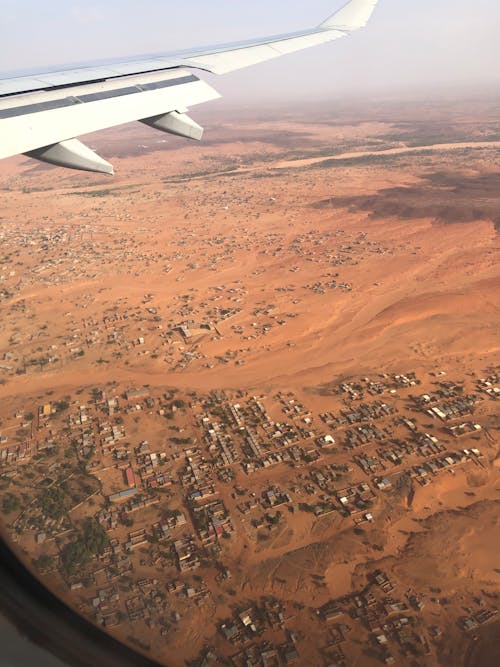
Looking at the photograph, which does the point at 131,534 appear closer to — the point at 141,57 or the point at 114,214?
the point at 141,57

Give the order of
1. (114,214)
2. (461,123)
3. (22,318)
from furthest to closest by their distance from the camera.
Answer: (461,123), (114,214), (22,318)

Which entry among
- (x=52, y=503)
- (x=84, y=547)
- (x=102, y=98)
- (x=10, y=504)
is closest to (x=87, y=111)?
(x=102, y=98)

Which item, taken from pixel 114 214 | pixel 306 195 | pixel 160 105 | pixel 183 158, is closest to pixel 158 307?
pixel 160 105

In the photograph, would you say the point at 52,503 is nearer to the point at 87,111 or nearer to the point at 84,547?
the point at 84,547

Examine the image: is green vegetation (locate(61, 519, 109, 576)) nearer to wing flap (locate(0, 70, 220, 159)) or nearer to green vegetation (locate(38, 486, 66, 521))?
green vegetation (locate(38, 486, 66, 521))

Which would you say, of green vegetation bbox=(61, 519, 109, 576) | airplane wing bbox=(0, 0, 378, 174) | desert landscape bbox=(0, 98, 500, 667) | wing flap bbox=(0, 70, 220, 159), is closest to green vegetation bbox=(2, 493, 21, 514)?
desert landscape bbox=(0, 98, 500, 667)
